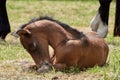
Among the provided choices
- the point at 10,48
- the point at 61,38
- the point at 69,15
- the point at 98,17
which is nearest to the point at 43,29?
the point at 61,38

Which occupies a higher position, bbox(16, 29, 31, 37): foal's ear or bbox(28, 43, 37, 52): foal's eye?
bbox(16, 29, 31, 37): foal's ear

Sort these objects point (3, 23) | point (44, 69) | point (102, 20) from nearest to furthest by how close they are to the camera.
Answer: point (44, 69)
point (3, 23)
point (102, 20)

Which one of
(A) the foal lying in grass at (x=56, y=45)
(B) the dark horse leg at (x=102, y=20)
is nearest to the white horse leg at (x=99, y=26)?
(B) the dark horse leg at (x=102, y=20)

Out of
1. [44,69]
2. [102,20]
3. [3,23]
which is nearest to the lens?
[44,69]

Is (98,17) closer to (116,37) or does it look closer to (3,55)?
Answer: (116,37)

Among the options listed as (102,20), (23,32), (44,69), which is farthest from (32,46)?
(102,20)

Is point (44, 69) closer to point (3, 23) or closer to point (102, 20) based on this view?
point (3, 23)

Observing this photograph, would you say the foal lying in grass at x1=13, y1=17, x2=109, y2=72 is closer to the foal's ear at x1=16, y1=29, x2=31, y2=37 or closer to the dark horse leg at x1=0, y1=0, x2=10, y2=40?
the foal's ear at x1=16, y1=29, x2=31, y2=37

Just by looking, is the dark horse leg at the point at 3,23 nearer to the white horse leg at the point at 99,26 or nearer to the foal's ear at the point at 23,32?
the white horse leg at the point at 99,26

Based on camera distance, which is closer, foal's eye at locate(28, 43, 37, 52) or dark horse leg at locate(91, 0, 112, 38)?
foal's eye at locate(28, 43, 37, 52)

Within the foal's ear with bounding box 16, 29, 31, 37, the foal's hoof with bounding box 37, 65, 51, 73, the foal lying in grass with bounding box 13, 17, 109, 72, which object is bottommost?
the foal's hoof with bounding box 37, 65, 51, 73

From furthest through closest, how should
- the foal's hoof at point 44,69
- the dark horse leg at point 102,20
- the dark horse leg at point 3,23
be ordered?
the dark horse leg at point 102,20, the dark horse leg at point 3,23, the foal's hoof at point 44,69

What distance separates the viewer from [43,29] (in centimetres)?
592

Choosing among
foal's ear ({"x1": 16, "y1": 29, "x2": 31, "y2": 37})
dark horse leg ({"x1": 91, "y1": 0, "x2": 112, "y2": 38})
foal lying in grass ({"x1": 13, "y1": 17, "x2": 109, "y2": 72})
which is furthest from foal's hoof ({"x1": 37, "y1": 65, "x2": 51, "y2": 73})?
dark horse leg ({"x1": 91, "y1": 0, "x2": 112, "y2": 38})
